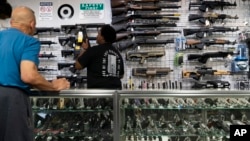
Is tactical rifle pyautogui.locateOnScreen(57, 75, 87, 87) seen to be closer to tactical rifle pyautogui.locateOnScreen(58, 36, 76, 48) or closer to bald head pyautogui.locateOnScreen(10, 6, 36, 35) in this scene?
tactical rifle pyautogui.locateOnScreen(58, 36, 76, 48)

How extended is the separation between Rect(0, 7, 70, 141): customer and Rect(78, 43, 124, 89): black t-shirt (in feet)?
4.48

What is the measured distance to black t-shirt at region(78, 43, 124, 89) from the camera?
361 cm

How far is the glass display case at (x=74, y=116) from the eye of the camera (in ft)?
8.39

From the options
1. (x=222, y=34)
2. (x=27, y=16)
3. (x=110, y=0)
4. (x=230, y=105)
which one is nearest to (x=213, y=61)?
(x=222, y=34)

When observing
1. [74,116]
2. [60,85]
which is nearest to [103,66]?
[74,116]

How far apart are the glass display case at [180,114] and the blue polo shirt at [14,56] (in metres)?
0.73

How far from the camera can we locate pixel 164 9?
5516 millimetres

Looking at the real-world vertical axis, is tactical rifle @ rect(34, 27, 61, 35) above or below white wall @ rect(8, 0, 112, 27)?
below

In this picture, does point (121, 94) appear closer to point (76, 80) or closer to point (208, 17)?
point (76, 80)

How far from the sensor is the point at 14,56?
7.29 feet

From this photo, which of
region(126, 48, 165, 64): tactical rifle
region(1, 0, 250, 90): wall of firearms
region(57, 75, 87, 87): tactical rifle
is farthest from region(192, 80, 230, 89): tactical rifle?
region(57, 75, 87, 87): tactical rifle

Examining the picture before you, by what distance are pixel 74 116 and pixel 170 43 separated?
10.1 feet

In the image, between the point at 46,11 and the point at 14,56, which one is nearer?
the point at 14,56

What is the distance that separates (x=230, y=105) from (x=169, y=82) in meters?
2.75
